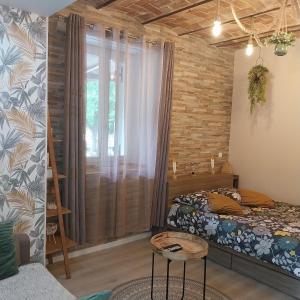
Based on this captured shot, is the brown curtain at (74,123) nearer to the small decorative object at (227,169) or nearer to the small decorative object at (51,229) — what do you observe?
the small decorative object at (51,229)

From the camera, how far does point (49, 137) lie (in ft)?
8.77

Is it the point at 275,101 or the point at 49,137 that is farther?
the point at 275,101

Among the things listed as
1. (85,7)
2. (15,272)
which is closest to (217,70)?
(85,7)

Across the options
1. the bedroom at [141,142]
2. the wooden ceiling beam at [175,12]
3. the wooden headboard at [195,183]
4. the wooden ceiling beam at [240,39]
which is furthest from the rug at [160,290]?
the wooden ceiling beam at [240,39]

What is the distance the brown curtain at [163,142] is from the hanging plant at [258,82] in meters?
1.31

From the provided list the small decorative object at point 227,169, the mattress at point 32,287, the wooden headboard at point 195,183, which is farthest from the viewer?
the small decorative object at point 227,169

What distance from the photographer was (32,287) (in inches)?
74.2

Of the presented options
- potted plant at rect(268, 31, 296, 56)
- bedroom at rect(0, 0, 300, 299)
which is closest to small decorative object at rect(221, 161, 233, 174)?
bedroom at rect(0, 0, 300, 299)

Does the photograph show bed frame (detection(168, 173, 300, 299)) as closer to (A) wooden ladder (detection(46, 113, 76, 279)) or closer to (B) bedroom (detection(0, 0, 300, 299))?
(B) bedroom (detection(0, 0, 300, 299))

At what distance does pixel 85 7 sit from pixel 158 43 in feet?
3.10

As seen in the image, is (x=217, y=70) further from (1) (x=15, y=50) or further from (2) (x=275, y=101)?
(1) (x=15, y=50)

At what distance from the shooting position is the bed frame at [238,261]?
272 cm

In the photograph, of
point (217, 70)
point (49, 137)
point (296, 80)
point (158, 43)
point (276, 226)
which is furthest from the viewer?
point (217, 70)

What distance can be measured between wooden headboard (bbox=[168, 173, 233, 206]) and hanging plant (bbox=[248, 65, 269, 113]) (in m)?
1.21
